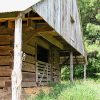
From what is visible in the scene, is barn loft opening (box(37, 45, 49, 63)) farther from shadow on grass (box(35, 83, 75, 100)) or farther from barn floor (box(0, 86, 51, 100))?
barn floor (box(0, 86, 51, 100))

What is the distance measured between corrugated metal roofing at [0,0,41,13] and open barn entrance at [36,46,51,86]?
6.34m

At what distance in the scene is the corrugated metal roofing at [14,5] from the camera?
7801 mm

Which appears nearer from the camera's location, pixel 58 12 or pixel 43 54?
pixel 58 12

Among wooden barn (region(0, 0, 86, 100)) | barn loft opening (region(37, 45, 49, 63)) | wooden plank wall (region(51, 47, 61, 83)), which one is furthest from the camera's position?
wooden plank wall (region(51, 47, 61, 83))

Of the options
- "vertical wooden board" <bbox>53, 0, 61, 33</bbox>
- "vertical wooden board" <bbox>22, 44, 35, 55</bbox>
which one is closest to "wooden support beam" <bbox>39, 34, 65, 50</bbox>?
"vertical wooden board" <bbox>22, 44, 35, 55</bbox>

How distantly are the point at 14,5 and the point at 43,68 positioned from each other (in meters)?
7.80

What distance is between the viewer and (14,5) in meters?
7.93

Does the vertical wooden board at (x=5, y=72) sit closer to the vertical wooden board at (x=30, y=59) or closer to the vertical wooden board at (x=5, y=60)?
the vertical wooden board at (x=5, y=60)

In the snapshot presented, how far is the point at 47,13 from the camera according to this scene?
9.68 m

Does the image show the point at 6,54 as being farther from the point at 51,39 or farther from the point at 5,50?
the point at 51,39

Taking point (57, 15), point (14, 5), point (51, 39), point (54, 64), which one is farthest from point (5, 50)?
point (54, 64)

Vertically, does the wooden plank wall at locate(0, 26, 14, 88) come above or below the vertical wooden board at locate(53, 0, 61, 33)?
below

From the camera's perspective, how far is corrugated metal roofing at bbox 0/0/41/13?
7.80 m

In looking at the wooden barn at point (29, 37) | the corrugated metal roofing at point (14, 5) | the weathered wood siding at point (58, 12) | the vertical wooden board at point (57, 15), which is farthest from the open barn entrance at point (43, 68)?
the corrugated metal roofing at point (14, 5)
